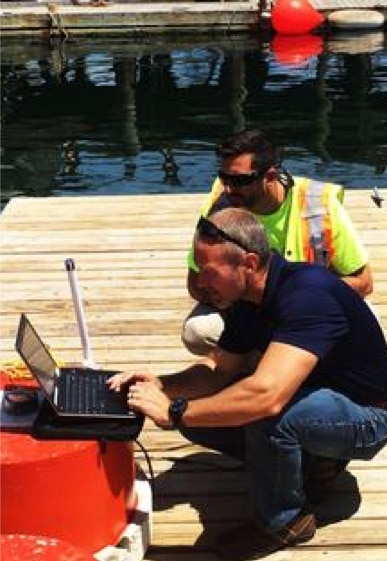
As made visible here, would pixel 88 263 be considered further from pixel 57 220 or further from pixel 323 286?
pixel 323 286

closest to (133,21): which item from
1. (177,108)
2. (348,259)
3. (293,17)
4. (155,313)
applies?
(293,17)

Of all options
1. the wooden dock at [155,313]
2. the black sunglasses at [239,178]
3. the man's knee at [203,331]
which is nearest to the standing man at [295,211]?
the black sunglasses at [239,178]

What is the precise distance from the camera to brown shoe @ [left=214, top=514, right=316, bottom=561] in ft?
11.0

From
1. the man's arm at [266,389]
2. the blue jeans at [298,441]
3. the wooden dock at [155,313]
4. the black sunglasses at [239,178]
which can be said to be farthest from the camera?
the black sunglasses at [239,178]

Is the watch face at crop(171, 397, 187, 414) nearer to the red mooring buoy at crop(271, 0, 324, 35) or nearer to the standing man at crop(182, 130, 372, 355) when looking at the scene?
the standing man at crop(182, 130, 372, 355)

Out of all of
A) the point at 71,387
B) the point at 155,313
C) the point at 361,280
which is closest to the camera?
the point at 71,387

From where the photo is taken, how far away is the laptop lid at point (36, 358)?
2.93 meters

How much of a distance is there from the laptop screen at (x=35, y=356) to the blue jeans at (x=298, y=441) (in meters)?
0.64

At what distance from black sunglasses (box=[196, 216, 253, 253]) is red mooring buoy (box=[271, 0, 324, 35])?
69.0 feet

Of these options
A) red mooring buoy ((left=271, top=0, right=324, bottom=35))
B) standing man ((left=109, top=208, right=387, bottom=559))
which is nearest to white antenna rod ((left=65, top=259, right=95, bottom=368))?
standing man ((left=109, top=208, right=387, bottom=559))

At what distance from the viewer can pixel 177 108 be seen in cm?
1972

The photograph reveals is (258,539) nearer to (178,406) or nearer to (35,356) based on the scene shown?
(178,406)

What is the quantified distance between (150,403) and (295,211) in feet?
4.38

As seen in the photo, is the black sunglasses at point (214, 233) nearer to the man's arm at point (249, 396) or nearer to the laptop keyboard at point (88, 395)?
the man's arm at point (249, 396)
